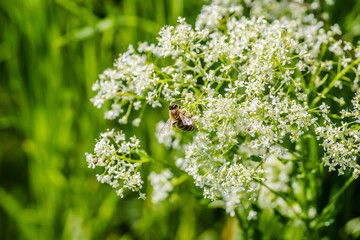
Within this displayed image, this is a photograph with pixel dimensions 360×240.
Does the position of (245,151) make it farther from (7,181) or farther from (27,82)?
(7,181)

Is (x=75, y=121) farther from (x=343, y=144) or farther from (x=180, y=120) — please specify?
(x=343, y=144)

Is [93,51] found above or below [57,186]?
above

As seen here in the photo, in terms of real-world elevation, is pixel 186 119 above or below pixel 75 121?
below

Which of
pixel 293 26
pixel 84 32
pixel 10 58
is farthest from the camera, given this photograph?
pixel 10 58

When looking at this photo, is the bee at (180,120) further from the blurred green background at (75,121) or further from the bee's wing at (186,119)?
the blurred green background at (75,121)

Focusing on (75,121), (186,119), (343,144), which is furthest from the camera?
(75,121)

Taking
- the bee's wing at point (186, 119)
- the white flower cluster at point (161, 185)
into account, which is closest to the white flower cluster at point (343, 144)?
the bee's wing at point (186, 119)

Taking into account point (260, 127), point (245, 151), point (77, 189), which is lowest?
point (260, 127)

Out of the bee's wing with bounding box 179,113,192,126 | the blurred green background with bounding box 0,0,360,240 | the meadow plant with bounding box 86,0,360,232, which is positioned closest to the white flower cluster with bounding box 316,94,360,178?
the meadow plant with bounding box 86,0,360,232

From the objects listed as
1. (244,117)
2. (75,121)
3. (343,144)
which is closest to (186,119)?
(244,117)

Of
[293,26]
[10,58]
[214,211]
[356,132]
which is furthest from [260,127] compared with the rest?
[10,58]
